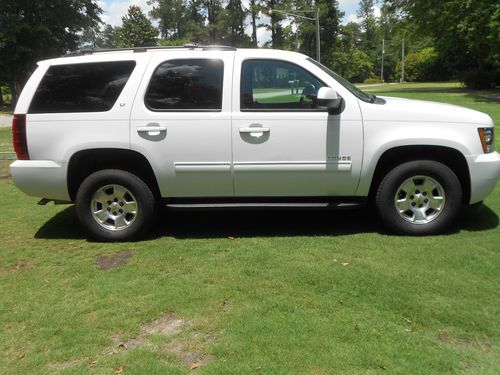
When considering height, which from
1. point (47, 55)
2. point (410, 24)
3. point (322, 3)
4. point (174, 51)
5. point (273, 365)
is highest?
point (322, 3)

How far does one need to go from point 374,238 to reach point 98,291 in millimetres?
2730

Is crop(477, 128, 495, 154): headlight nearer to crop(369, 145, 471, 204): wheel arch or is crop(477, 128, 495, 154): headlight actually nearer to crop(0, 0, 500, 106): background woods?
crop(369, 145, 471, 204): wheel arch

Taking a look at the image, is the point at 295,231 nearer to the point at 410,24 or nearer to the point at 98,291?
the point at 98,291

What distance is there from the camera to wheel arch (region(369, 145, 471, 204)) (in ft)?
16.4

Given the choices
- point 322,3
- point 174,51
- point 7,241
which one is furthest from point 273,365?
point 322,3

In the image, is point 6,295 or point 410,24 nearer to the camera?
point 6,295

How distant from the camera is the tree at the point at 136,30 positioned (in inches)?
3137

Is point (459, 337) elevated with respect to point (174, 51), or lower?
lower

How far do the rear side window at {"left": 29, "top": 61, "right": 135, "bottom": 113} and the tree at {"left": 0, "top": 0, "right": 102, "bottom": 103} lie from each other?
26506mm

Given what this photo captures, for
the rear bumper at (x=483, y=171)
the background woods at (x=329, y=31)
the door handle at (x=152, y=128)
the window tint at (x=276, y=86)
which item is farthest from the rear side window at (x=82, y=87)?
the background woods at (x=329, y=31)

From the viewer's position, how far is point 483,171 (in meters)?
4.90

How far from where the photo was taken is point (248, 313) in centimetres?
363

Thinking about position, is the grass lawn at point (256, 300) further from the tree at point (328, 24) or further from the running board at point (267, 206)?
the tree at point (328, 24)

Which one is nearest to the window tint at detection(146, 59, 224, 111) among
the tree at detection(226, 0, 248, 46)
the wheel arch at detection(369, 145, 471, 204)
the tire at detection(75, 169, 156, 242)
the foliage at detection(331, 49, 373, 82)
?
the tire at detection(75, 169, 156, 242)
